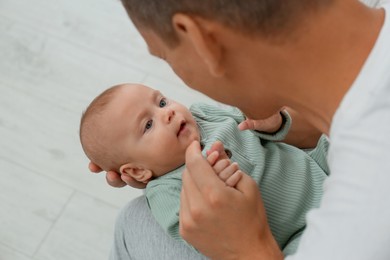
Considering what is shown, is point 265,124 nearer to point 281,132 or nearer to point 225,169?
point 281,132

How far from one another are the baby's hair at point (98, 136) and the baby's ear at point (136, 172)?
0.03 m

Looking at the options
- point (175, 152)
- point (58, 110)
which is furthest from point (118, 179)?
point (58, 110)

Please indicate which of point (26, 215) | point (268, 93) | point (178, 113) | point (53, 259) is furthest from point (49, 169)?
point (268, 93)

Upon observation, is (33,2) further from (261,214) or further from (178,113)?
(261,214)

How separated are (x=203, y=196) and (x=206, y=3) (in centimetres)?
38

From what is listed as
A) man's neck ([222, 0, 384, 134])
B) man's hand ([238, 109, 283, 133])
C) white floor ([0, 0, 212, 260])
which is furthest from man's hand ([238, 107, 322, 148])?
white floor ([0, 0, 212, 260])

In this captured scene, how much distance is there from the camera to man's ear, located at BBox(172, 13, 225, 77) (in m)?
0.76

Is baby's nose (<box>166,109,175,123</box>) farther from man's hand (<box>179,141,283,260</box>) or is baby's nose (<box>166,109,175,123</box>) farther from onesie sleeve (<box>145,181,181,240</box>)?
man's hand (<box>179,141,283,260</box>)

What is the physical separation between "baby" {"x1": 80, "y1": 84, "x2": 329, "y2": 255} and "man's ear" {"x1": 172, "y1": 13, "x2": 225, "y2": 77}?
1.47 feet

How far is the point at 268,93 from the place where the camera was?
2.86 ft

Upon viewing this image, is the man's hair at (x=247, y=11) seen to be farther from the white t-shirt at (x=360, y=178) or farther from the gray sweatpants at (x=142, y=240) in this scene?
the gray sweatpants at (x=142, y=240)

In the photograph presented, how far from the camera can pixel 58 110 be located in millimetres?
2061

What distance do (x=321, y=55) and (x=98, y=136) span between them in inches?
24.8

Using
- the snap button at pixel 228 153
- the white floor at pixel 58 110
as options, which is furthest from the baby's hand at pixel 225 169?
the white floor at pixel 58 110
